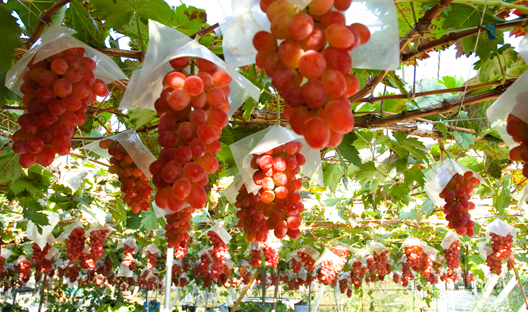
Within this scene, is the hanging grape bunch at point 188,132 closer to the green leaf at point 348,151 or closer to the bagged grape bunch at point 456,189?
the green leaf at point 348,151

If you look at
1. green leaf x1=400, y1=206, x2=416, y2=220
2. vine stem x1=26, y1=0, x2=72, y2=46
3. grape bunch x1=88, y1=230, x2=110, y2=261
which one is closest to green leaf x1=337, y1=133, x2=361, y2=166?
vine stem x1=26, y1=0, x2=72, y2=46

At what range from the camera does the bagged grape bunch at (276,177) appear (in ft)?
3.47

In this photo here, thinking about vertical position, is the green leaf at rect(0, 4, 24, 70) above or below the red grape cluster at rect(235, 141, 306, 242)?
above

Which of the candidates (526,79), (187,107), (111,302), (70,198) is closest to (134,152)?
(187,107)

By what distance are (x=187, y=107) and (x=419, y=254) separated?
20.6ft

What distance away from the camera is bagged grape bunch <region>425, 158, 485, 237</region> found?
6.27 ft

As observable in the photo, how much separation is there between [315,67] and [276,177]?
570 millimetres

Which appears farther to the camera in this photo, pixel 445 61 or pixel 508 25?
pixel 445 61

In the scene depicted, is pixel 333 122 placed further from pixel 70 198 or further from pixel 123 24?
pixel 70 198

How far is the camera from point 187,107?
30.2 inches

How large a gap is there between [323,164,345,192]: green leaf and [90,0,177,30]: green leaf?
180cm

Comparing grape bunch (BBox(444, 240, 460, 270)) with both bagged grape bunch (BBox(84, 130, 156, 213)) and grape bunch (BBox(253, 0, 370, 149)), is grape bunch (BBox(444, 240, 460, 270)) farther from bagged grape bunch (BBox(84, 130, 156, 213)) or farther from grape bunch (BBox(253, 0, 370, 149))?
grape bunch (BBox(253, 0, 370, 149))

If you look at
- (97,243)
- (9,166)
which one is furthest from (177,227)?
(97,243)

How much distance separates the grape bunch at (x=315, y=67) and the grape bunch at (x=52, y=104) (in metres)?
0.49
